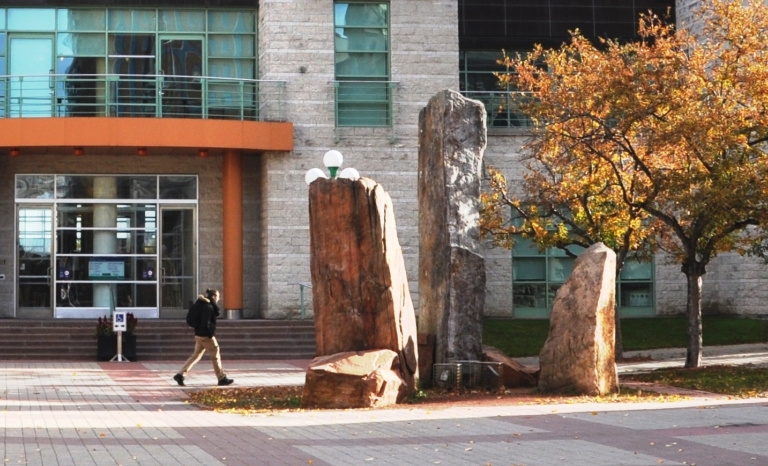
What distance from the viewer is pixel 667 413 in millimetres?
15266

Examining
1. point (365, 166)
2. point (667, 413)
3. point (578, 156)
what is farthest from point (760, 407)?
point (365, 166)

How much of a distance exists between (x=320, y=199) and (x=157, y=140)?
1387cm

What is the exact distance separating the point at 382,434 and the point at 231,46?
21060mm

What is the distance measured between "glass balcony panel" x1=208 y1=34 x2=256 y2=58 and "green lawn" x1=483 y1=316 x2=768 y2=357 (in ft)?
30.8

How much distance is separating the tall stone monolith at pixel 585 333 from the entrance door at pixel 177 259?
16.3 metres

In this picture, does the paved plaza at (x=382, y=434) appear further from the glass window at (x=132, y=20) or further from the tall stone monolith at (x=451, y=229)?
the glass window at (x=132, y=20)

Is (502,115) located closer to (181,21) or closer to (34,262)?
(181,21)

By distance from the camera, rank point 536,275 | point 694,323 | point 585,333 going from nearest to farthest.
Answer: point 585,333 → point 694,323 → point 536,275

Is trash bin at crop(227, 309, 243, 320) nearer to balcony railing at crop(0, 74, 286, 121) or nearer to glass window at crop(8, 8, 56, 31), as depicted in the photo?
balcony railing at crop(0, 74, 286, 121)

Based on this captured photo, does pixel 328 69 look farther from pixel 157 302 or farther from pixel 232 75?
pixel 157 302

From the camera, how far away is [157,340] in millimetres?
28422

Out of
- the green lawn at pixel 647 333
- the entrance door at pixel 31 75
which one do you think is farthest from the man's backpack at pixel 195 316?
the entrance door at pixel 31 75

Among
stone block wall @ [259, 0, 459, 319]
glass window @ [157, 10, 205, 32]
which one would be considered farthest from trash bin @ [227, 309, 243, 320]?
glass window @ [157, 10, 205, 32]

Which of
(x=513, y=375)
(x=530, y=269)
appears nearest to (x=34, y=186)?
(x=530, y=269)
